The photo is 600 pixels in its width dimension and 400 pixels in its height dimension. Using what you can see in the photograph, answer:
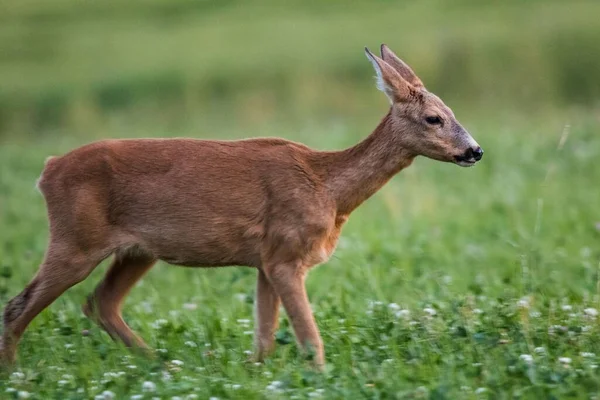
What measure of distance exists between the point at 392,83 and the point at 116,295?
2282mm

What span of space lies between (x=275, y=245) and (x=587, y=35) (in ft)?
61.1

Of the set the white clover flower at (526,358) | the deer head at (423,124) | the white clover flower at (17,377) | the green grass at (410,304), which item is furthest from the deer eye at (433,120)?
the white clover flower at (17,377)

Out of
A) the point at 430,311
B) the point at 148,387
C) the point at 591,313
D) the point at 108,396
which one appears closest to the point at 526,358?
the point at 591,313

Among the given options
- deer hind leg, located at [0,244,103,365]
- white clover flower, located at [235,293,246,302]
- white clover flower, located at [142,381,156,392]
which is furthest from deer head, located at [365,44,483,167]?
white clover flower, located at [142,381,156,392]

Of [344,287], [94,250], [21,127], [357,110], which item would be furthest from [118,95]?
[94,250]

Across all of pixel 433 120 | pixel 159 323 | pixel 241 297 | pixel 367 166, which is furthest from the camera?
pixel 241 297

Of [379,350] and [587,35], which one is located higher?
[587,35]

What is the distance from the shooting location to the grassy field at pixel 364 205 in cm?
646

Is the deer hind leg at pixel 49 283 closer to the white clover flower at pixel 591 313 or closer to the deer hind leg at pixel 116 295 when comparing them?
the deer hind leg at pixel 116 295

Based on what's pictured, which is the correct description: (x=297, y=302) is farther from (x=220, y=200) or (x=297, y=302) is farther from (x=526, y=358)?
(x=526, y=358)

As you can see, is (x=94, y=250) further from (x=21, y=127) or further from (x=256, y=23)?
(x=256, y=23)

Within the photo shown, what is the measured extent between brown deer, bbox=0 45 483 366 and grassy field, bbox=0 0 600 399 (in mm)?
459

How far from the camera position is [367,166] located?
7516 millimetres

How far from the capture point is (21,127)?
21.8 meters
